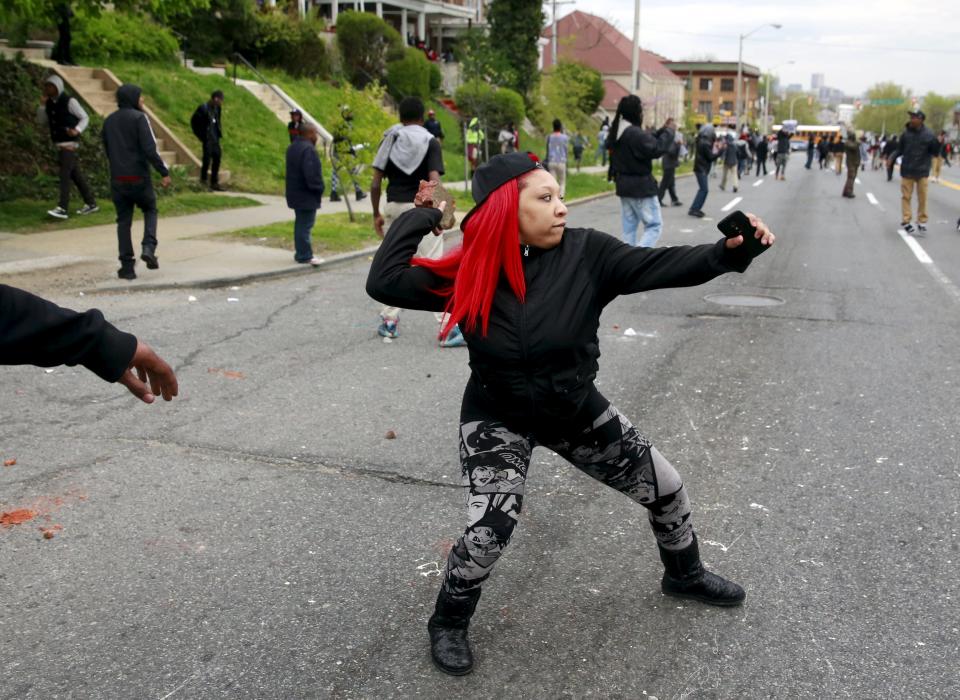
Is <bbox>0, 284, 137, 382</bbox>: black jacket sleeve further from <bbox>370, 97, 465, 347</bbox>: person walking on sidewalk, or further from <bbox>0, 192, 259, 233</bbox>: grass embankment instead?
<bbox>0, 192, 259, 233</bbox>: grass embankment

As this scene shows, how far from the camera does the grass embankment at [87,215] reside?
535 inches

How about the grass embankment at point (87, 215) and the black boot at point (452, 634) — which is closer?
the black boot at point (452, 634)

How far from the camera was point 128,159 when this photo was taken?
9938 millimetres

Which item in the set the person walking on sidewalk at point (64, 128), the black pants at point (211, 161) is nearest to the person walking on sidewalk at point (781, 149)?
the black pants at point (211, 161)

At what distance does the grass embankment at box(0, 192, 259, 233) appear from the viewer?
13578mm

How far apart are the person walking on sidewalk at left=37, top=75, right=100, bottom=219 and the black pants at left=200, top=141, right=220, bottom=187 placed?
417cm

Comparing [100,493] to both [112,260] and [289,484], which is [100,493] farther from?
[112,260]

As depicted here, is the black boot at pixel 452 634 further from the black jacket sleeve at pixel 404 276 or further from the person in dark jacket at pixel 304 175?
the person in dark jacket at pixel 304 175

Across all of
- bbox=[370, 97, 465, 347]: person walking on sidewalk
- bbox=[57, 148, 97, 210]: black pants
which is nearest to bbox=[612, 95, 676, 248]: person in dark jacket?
bbox=[370, 97, 465, 347]: person walking on sidewalk

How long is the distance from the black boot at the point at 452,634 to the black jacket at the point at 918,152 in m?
14.3

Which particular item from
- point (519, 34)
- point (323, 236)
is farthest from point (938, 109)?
point (323, 236)

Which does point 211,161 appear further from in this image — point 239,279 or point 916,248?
point 916,248

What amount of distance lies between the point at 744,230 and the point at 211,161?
58.0 feet

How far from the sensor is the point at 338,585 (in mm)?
3750
